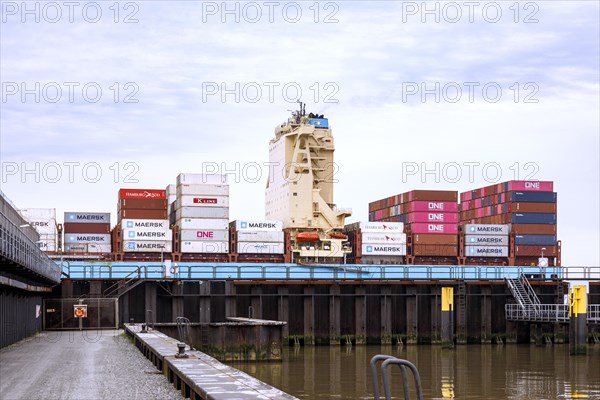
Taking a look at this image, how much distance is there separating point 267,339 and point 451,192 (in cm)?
5428

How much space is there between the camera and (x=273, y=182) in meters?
105

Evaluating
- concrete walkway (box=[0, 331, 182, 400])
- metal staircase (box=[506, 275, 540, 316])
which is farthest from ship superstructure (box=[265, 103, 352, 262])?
concrete walkway (box=[0, 331, 182, 400])

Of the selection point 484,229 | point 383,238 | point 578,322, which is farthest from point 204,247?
point 578,322

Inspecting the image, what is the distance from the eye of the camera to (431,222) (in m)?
93.2

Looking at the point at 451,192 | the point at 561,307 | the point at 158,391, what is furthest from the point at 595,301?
the point at 158,391

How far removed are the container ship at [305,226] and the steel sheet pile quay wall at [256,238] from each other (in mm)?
88

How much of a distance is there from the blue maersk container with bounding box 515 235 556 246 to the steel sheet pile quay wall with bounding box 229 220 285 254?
23499 millimetres

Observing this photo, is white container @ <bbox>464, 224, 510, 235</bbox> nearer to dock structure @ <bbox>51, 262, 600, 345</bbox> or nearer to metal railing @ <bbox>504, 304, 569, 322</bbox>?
dock structure @ <bbox>51, 262, 600, 345</bbox>

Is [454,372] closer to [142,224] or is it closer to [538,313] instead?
[538,313]

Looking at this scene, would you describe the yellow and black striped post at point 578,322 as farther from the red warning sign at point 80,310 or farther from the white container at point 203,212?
the white container at point 203,212

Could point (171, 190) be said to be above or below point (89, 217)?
above

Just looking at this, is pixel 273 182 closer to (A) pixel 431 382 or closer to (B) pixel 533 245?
(B) pixel 533 245

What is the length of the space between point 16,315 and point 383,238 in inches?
2072

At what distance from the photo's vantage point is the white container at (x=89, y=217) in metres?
86.2
